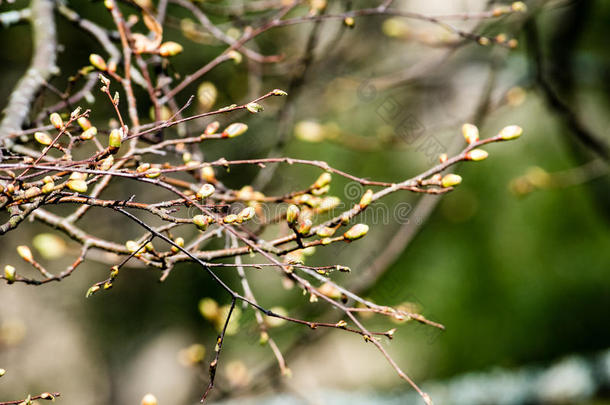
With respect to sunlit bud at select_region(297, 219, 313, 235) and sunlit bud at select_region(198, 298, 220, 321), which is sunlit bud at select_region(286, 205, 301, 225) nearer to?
sunlit bud at select_region(297, 219, 313, 235)

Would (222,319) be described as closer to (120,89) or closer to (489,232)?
(120,89)

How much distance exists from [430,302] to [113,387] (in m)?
2.49

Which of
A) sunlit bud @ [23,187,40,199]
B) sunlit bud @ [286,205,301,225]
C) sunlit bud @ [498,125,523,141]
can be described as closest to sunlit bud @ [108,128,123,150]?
sunlit bud @ [23,187,40,199]

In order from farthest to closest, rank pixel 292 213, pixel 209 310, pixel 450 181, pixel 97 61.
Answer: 1. pixel 209 310
2. pixel 97 61
3. pixel 450 181
4. pixel 292 213

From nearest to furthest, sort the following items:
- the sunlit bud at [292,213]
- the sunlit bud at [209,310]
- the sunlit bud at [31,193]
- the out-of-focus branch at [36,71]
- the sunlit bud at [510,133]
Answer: the sunlit bud at [31,193]
the sunlit bud at [292,213]
the sunlit bud at [510,133]
the out-of-focus branch at [36,71]
the sunlit bud at [209,310]

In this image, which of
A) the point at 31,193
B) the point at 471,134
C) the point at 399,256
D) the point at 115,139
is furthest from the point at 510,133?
the point at 399,256

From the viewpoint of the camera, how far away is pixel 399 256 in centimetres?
375

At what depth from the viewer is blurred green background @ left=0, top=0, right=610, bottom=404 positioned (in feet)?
8.75

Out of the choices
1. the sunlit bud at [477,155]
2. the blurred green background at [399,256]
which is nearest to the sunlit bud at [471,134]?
the sunlit bud at [477,155]

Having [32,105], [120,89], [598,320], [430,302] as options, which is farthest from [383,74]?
[598,320]

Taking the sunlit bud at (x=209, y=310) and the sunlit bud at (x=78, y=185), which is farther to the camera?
the sunlit bud at (x=209, y=310)

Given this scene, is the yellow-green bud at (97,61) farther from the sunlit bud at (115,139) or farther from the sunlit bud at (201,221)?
the sunlit bud at (201,221)

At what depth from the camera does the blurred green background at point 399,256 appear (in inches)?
105

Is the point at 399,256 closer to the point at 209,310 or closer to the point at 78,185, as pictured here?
the point at 209,310
